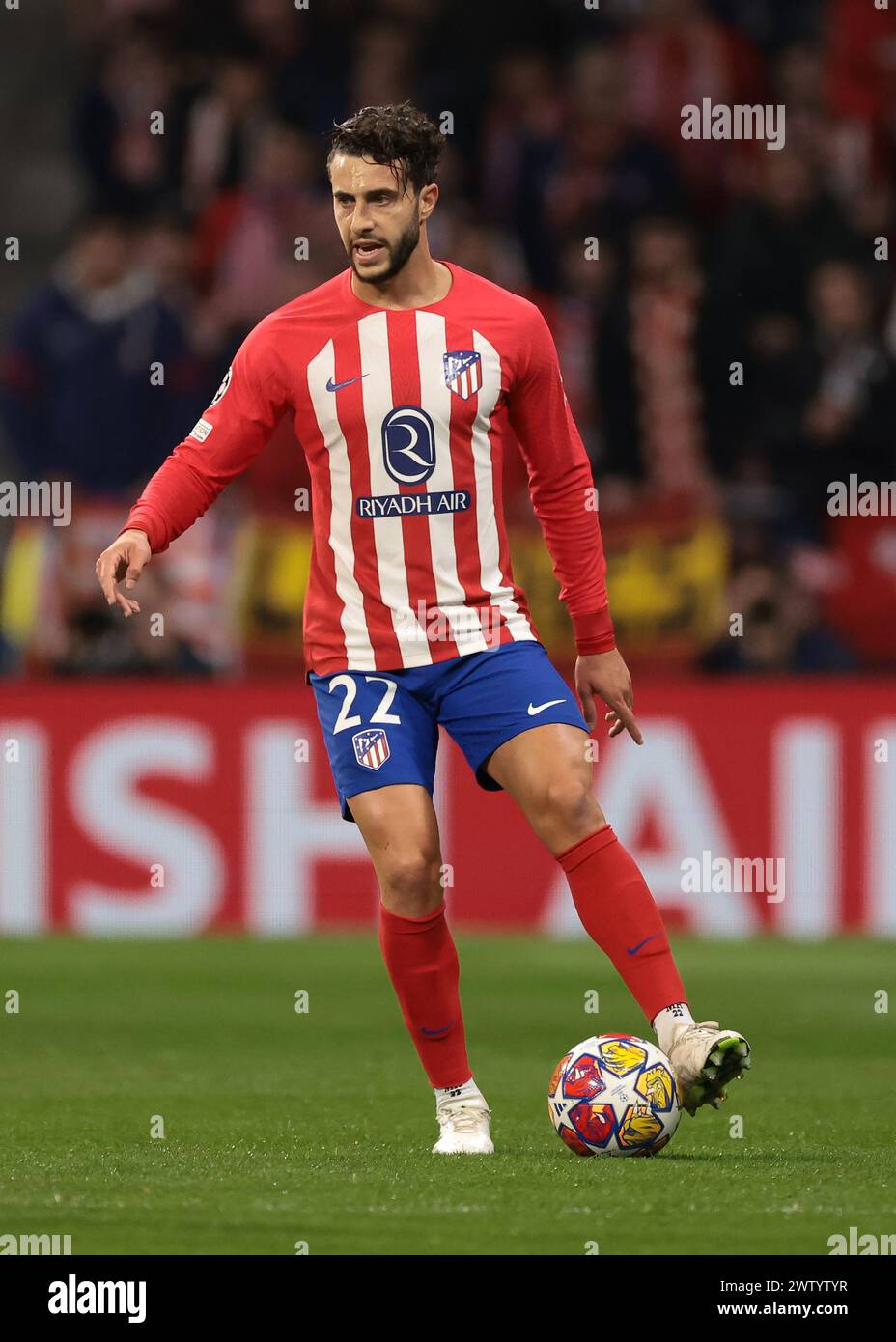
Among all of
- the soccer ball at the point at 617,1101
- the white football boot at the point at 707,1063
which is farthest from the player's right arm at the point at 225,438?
the white football boot at the point at 707,1063

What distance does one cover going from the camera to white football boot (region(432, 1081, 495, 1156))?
527cm

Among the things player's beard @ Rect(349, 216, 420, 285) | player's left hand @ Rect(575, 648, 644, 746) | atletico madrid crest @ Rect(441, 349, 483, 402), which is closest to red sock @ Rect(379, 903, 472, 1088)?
player's left hand @ Rect(575, 648, 644, 746)

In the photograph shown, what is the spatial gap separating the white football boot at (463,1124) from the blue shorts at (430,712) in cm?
68

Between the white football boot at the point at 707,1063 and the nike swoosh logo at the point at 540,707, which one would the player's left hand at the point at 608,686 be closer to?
the nike swoosh logo at the point at 540,707

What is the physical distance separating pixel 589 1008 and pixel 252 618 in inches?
129

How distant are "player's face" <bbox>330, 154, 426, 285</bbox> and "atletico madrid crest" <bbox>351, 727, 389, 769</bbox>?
3.21 feet

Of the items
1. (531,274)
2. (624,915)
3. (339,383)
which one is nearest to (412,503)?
(339,383)

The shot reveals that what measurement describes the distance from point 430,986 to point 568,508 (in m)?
1.10

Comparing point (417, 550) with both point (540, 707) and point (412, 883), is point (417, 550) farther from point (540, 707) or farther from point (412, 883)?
point (412, 883)

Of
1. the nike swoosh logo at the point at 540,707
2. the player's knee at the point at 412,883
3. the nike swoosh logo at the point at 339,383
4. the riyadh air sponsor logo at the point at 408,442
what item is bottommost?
the player's knee at the point at 412,883

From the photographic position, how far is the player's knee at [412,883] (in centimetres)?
513

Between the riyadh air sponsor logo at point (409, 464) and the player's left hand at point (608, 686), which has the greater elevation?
the riyadh air sponsor logo at point (409, 464)

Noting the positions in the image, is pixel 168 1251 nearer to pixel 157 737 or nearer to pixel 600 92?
pixel 157 737

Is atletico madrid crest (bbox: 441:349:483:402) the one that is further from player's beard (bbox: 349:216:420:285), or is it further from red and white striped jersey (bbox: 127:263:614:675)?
player's beard (bbox: 349:216:420:285)
